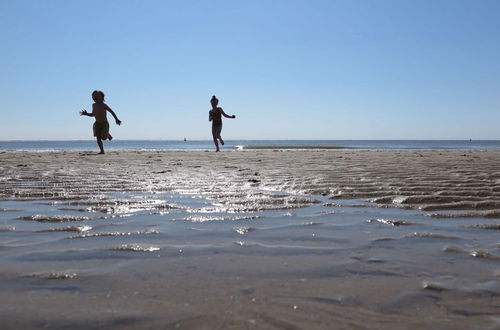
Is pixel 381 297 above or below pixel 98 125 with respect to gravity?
below

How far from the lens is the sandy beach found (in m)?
1.25

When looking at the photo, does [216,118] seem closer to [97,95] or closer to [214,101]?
[214,101]

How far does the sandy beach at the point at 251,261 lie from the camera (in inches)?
49.2

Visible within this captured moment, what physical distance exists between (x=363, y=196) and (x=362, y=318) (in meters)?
2.65

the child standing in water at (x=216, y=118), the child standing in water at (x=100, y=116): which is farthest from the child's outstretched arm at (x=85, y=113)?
the child standing in water at (x=216, y=118)

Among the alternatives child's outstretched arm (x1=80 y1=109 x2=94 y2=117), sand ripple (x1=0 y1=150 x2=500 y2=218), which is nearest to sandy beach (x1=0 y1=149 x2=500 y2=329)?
sand ripple (x1=0 y1=150 x2=500 y2=218)

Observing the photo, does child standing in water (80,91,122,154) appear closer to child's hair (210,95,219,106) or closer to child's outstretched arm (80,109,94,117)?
child's outstretched arm (80,109,94,117)

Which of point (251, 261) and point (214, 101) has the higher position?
point (214, 101)

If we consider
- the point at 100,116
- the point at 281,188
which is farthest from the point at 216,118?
the point at 281,188

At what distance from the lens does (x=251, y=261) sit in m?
1.81

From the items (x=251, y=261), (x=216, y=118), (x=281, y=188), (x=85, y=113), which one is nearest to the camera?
(x=251, y=261)

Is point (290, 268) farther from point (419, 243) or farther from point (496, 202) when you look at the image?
point (496, 202)

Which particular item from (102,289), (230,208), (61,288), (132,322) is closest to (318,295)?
(132,322)

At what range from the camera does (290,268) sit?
1.72 metres
